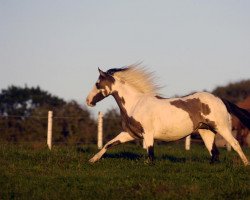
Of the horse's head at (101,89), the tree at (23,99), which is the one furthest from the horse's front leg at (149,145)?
the tree at (23,99)

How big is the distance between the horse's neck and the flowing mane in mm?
200

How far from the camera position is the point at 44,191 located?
9117 mm

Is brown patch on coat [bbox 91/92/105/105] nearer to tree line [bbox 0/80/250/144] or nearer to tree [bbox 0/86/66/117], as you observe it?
tree line [bbox 0/80/250/144]

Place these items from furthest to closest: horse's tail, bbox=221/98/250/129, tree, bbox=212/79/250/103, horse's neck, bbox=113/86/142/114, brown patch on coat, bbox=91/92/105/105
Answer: tree, bbox=212/79/250/103, brown patch on coat, bbox=91/92/105/105, horse's tail, bbox=221/98/250/129, horse's neck, bbox=113/86/142/114

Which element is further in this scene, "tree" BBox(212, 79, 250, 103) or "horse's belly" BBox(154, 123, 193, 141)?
"tree" BBox(212, 79, 250, 103)

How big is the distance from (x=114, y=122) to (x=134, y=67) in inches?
1140

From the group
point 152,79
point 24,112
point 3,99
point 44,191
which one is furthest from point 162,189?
point 3,99

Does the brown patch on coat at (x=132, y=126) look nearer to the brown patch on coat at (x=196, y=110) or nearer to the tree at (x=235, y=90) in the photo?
the brown patch on coat at (x=196, y=110)

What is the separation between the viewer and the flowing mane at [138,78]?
13578 millimetres

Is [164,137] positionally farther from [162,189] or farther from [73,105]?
[73,105]

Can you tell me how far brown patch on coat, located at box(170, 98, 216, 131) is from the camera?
500 inches

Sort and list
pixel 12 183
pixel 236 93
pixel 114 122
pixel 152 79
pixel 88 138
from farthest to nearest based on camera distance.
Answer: pixel 236 93 → pixel 114 122 → pixel 88 138 → pixel 152 79 → pixel 12 183

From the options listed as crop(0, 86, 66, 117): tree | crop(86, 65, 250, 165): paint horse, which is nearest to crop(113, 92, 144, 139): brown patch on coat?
crop(86, 65, 250, 165): paint horse

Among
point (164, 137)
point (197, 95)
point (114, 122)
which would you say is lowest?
point (164, 137)
